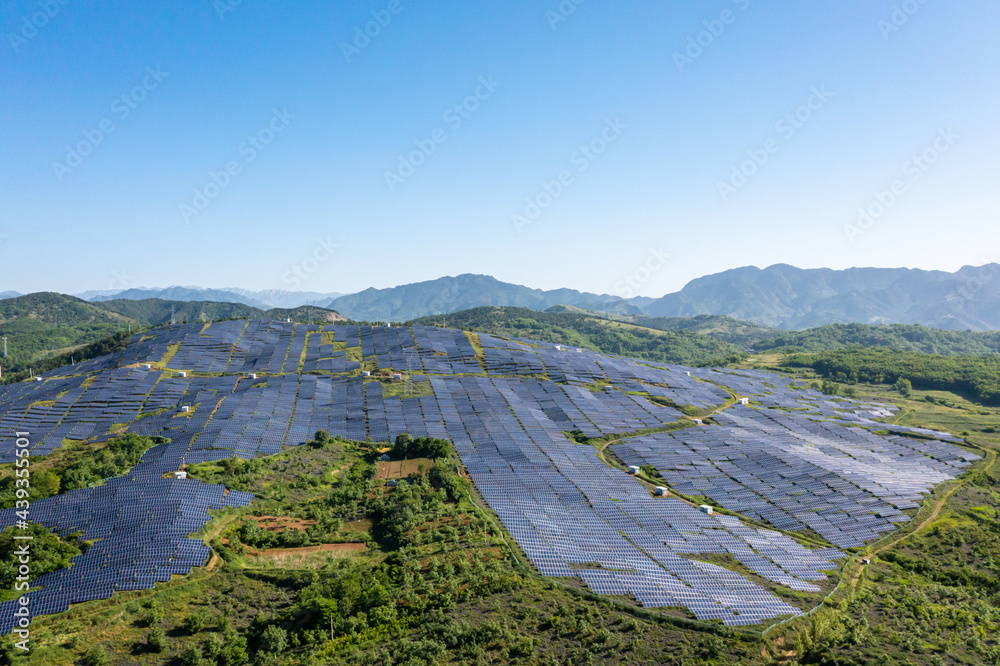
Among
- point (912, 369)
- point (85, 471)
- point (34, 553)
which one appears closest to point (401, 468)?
point (85, 471)

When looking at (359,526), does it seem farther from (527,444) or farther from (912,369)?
(912,369)

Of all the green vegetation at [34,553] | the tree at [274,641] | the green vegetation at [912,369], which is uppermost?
the green vegetation at [912,369]

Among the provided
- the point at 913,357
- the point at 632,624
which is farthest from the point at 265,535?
the point at 913,357

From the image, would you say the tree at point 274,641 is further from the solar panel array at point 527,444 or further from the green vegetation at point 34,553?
the green vegetation at point 34,553

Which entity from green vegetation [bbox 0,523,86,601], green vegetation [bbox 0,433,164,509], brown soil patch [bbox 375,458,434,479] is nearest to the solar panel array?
→ green vegetation [bbox 0,523,86,601]

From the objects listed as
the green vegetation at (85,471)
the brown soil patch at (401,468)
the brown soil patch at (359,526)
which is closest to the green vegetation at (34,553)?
the green vegetation at (85,471)

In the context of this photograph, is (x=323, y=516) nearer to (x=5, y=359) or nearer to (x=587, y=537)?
(x=587, y=537)

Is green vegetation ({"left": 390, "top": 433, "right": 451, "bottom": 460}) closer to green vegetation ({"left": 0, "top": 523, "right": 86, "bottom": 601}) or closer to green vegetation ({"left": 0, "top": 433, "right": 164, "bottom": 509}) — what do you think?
green vegetation ({"left": 0, "top": 433, "right": 164, "bottom": 509})

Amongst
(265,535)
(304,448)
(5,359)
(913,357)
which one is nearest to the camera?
(265,535)
